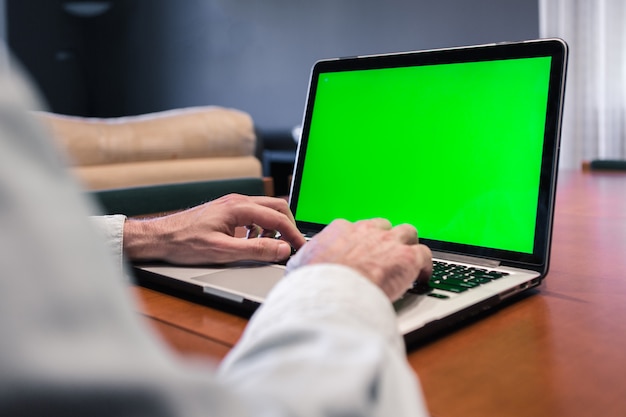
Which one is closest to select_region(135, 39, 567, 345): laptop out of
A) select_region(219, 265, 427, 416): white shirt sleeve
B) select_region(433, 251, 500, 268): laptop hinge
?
select_region(433, 251, 500, 268): laptop hinge

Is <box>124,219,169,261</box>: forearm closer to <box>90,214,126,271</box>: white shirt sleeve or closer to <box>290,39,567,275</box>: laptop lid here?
<box>90,214,126,271</box>: white shirt sleeve

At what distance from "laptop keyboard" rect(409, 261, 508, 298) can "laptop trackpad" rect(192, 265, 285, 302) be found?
14cm

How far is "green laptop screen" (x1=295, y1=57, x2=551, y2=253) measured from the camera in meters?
0.73

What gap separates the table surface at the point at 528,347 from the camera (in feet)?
1.41

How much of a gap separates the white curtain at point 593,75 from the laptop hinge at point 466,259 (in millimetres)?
2640

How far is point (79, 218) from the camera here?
0.22 meters

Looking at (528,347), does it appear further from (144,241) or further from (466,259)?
(144,241)

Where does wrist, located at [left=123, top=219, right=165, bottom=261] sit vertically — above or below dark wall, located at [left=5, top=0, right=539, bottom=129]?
below

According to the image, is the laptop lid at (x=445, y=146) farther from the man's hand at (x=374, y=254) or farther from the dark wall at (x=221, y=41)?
the dark wall at (x=221, y=41)

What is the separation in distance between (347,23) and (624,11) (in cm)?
178

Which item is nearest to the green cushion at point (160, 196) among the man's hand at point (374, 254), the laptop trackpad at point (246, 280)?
the laptop trackpad at point (246, 280)

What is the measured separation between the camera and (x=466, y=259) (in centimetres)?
75

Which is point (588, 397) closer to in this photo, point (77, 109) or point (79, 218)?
point (79, 218)

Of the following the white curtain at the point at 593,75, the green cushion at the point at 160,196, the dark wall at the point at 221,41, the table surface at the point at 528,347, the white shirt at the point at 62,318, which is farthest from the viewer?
the dark wall at the point at 221,41
